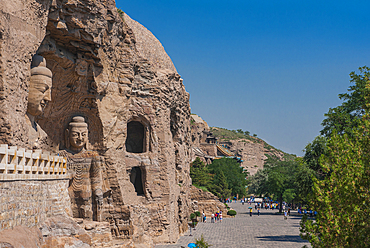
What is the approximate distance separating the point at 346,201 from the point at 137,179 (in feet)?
61.9

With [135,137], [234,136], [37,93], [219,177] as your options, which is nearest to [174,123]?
[135,137]

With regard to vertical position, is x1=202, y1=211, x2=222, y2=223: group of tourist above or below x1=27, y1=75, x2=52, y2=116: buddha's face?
below

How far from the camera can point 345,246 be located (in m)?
12.7

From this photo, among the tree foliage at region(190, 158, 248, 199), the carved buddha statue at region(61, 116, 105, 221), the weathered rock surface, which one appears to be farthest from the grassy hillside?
the weathered rock surface

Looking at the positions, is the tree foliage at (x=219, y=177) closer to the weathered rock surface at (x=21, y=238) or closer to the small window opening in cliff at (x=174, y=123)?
the small window opening in cliff at (x=174, y=123)

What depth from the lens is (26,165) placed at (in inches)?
420

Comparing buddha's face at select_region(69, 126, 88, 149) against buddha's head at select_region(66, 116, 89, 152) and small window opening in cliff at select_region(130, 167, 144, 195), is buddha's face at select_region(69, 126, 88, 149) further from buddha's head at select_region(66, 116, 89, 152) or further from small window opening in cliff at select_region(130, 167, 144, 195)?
small window opening in cliff at select_region(130, 167, 144, 195)

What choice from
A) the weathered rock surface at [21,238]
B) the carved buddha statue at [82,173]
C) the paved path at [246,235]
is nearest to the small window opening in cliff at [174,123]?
the paved path at [246,235]

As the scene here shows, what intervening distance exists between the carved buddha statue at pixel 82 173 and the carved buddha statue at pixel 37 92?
3948 millimetres

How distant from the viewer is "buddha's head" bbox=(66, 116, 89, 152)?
1903 centimetres

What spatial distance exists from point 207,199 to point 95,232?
30.0 m

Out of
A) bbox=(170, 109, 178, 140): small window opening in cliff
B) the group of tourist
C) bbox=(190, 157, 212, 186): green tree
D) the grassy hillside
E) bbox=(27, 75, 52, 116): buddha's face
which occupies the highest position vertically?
the grassy hillside

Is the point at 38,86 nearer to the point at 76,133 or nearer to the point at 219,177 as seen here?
the point at 76,133

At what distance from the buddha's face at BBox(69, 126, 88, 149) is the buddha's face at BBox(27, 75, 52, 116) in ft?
13.3
